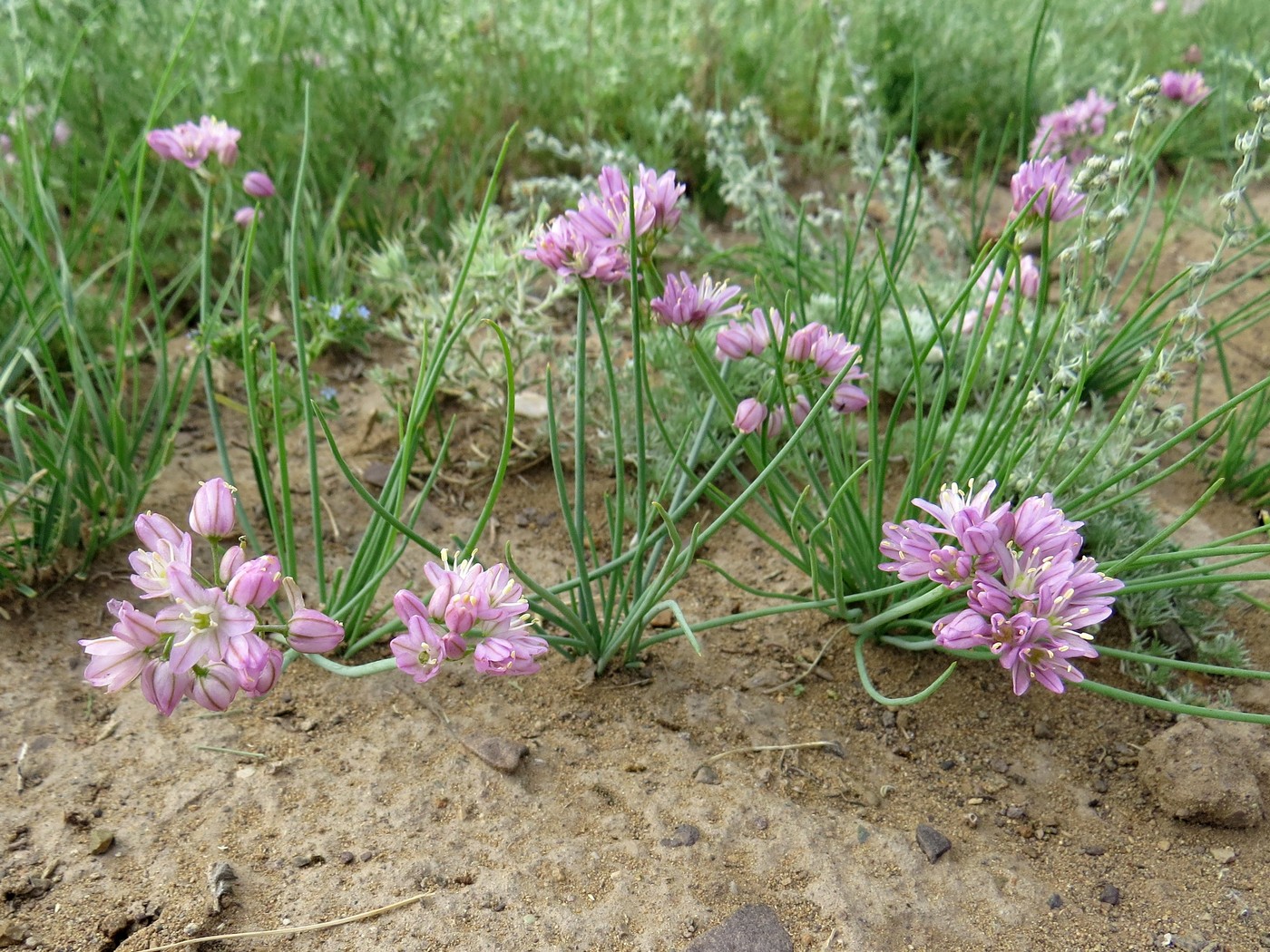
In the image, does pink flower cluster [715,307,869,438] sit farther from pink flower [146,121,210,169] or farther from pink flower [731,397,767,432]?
pink flower [146,121,210,169]

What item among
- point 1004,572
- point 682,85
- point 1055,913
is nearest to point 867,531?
point 1004,572

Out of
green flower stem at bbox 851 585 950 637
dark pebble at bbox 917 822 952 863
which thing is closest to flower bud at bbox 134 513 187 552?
green flower stem at bbox 851 585 950 637

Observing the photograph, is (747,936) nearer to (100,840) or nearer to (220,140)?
(100,840)

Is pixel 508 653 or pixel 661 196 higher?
pixel 661 196

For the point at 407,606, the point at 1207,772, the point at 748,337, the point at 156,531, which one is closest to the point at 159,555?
the point at 156,531

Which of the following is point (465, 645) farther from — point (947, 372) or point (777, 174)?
point (777, 174)

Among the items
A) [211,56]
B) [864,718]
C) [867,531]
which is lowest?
[864,718]

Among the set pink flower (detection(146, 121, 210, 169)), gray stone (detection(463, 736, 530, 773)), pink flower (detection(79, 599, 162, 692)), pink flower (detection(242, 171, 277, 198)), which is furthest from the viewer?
pink flower (detection(242, 171, 277, 198))
